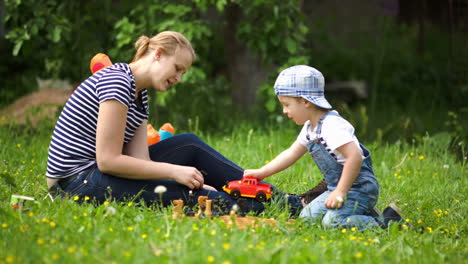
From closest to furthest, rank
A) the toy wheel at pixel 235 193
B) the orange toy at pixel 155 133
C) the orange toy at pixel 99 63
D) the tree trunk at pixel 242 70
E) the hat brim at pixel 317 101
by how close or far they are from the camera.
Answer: the hat brim at pixel 317 101
the toy wheel at pixel 235 193
the orange toy at pixel 99 63
the orange toy at pixel 155 133
the tree trunk at pixel 242 70

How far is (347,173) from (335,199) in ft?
0.46

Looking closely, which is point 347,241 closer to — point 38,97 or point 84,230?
point 84,230

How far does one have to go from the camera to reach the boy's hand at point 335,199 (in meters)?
2.84

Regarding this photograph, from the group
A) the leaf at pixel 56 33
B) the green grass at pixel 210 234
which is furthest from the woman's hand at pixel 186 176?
the leaf at pixel 56 33

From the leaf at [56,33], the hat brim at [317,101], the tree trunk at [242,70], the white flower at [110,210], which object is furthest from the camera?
the tree trunk at [242,70]

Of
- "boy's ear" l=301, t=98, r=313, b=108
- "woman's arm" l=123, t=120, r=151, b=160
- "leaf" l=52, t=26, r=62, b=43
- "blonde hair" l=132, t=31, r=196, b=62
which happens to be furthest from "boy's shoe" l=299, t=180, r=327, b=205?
"leaf" l=52, t=26, r=62, b=43

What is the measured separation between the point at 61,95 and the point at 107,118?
3.52 metres

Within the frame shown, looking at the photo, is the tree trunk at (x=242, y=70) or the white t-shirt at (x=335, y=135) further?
the tree trunk at (x=242, y=70)

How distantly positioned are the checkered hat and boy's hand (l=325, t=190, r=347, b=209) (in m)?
0.43

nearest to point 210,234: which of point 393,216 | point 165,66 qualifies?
point 165,66

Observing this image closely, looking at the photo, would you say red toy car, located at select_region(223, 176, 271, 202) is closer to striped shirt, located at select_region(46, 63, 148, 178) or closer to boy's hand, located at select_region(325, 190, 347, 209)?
boy's hand, located at select_region(325, 190, 347, 209)

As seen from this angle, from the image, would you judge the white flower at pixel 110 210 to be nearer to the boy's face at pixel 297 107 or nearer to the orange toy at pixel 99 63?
the boy's face at pixel 297 107

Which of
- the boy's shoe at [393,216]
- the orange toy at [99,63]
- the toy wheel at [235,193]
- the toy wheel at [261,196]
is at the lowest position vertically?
the boy's shoe at [393,216]

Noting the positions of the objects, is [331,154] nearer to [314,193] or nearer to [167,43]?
[314,193]
